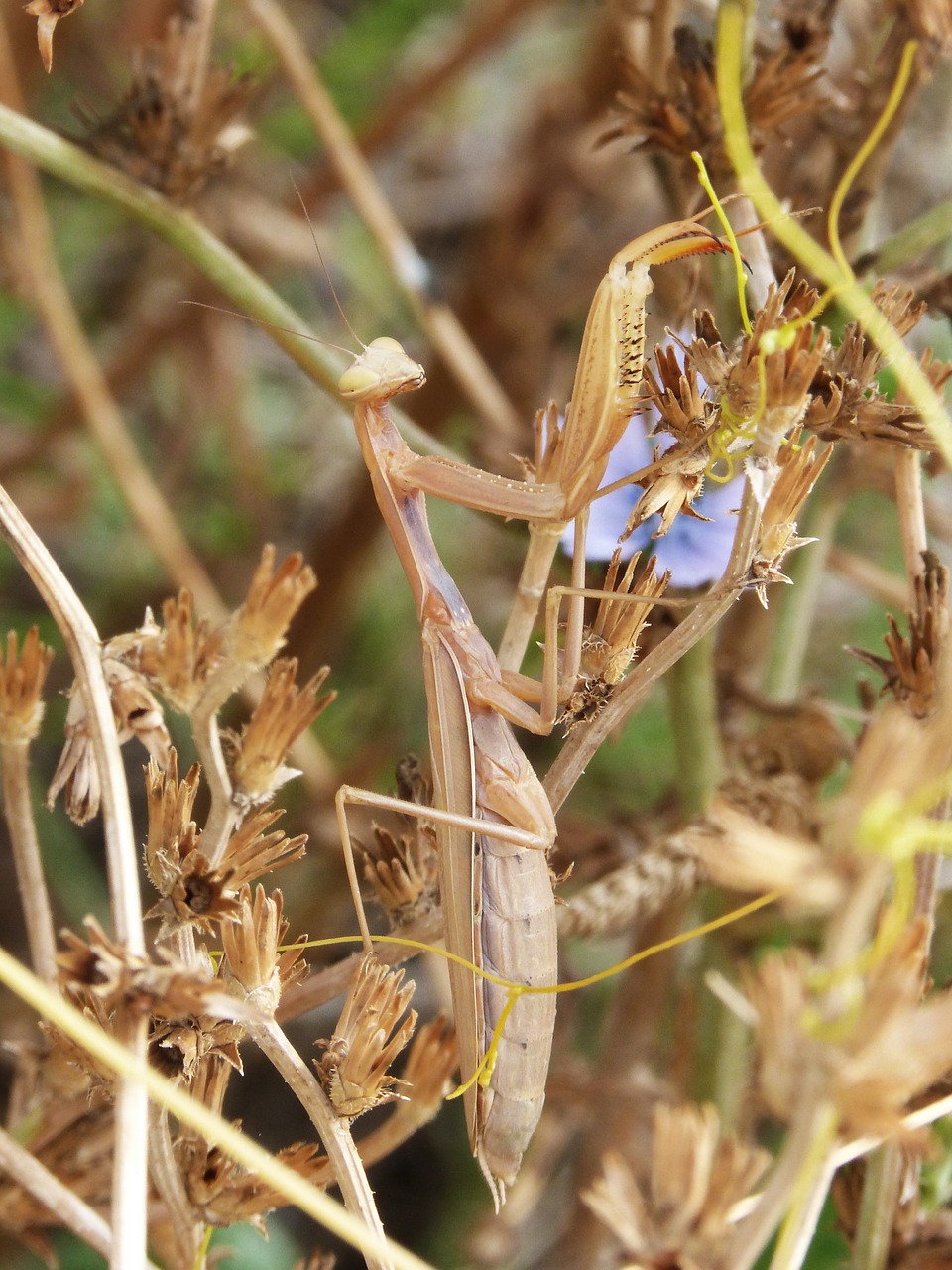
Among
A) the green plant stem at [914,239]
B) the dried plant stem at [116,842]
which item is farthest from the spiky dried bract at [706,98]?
the dried plant stem at [116,842]

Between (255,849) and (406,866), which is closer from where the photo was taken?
(255,849)

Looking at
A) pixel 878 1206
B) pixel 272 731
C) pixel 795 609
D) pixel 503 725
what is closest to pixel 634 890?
pixel 503 725

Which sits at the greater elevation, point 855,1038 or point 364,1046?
point 855,1038

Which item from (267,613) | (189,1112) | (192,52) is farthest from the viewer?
(192,52)

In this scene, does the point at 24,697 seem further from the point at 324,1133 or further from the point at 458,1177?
the point at 458,1177

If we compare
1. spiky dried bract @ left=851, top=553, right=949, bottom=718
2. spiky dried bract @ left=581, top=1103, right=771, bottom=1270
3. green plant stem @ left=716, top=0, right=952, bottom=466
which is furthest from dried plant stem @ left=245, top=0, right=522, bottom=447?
spiky dried bract @ left=581, top=1103, right=771, bottom=1270

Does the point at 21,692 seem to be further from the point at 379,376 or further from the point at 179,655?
the point at 379,376
